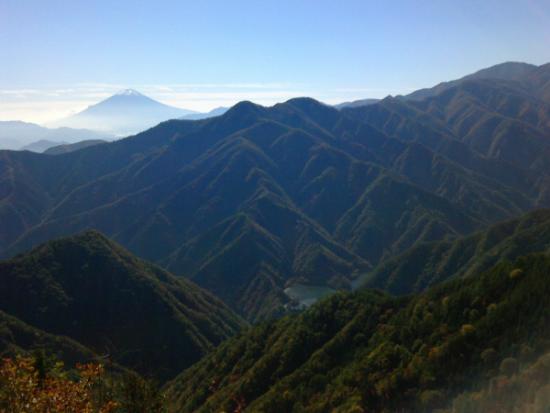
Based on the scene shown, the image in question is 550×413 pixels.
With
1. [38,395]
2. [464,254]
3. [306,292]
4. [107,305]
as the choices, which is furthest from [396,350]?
[306,292]

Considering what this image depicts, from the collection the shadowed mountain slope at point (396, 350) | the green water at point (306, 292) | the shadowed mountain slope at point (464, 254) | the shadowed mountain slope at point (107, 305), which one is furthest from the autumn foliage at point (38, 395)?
the green water at point (306, 292)

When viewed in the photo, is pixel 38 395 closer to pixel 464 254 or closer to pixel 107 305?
pixel 107 305

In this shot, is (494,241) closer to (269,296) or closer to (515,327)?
(269,296)

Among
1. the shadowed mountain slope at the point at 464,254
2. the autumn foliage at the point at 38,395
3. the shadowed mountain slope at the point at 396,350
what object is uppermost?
the autumn foliage at the point at 38,395

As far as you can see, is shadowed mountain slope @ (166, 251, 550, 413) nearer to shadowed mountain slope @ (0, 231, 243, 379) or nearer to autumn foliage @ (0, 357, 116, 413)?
autumn foliage @ (0, 357, 116, 413)

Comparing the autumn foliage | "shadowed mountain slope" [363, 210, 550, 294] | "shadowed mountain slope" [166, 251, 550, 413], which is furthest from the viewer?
"shadowed mountain slope" [363, 210, 550, 294]

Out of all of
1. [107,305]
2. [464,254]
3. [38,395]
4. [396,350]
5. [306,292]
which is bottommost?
[306,292]

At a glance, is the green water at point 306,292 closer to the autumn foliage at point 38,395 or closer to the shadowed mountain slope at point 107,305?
the shadowed mountain slope at point 107,305

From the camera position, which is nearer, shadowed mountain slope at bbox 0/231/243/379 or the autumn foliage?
the autumn foliage

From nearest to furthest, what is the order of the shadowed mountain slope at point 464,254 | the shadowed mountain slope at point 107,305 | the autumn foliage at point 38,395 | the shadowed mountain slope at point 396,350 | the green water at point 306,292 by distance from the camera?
the autumn foliage at point 38,395 → the shadowed mountain slope at point 396,350 → the shadowed mountain slope at point 107,305 → the shadowed mountain slope at point 464,254 → the green water at point 306,292

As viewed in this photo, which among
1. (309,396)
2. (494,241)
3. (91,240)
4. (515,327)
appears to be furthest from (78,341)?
(494,241)

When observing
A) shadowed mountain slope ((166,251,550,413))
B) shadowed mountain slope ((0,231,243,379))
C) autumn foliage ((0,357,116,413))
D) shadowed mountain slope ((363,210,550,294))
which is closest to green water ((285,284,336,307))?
shadowed mountain slope ((363,210,550,294))

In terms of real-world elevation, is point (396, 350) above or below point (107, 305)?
above
